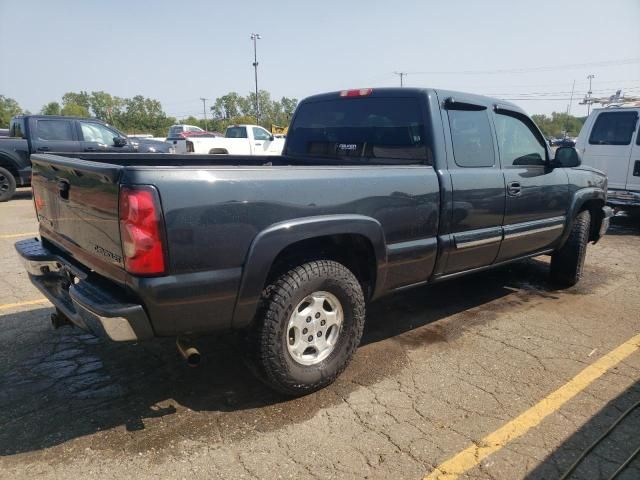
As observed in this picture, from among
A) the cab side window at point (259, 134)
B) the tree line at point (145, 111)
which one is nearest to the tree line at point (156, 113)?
the tree line at point (145, 111)

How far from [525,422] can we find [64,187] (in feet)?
9.74

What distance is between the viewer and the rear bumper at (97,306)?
88.6 inches

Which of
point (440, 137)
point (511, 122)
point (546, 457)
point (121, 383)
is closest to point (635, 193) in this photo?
point (511, 122)

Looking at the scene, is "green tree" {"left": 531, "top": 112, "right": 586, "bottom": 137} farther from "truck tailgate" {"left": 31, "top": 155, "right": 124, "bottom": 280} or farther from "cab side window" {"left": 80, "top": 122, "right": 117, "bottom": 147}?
"truck tailgate" {"left": 31, "top": 155, "right": 124, "bottom": 280}

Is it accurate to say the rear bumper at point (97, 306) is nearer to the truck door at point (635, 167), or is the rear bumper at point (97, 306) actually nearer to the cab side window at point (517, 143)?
the cab side window at point (517, 143)

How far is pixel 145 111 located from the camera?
101125 mm

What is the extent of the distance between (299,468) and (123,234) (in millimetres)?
1403

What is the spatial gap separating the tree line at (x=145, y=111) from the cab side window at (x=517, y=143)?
76.7 m

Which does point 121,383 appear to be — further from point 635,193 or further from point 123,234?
point 635,193

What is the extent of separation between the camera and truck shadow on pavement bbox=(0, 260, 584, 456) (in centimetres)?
→ 259

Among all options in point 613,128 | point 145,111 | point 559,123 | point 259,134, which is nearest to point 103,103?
point 145,111

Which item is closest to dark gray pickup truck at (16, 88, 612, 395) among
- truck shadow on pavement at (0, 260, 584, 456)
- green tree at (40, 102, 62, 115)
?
truck shadow on pavement at (0, 260, 584, 456)

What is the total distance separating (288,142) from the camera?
460 cm

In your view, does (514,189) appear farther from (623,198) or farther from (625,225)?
(625,225)
